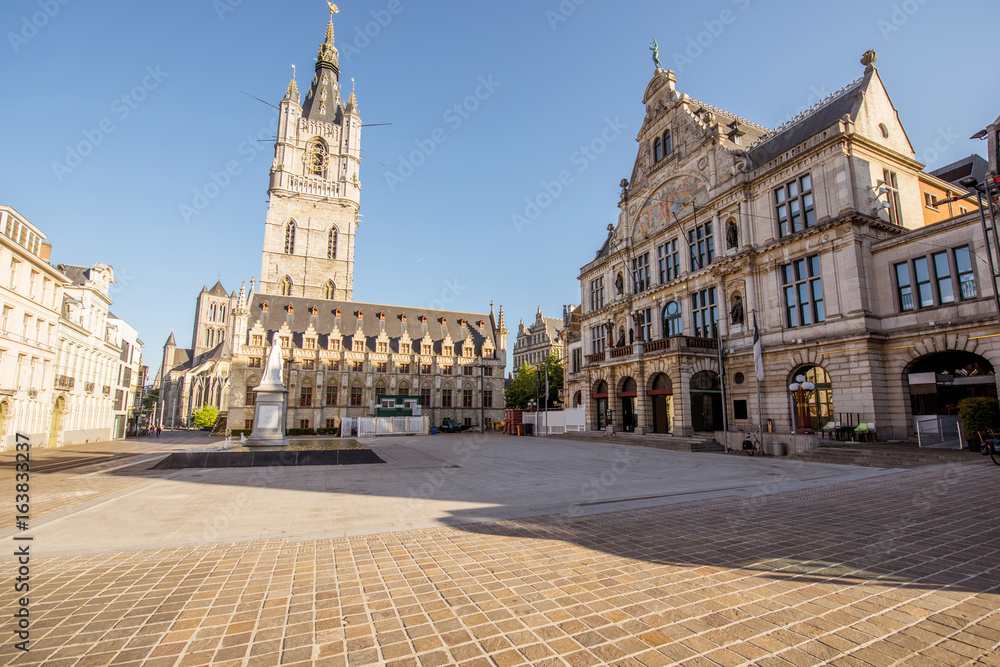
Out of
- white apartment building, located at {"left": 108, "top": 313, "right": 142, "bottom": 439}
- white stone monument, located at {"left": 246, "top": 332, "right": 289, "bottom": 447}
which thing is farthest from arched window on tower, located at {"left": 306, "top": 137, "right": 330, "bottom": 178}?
white stone monument, located at {"left": 246, "top": 332, "right": 289, "bottom": 447}

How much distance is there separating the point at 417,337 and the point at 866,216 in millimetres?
56873

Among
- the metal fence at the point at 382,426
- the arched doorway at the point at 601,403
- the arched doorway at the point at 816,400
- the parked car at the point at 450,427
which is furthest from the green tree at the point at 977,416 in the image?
the parked car at the point at 450,427

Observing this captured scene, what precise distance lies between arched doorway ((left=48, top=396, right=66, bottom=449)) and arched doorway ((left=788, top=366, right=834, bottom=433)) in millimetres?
47572

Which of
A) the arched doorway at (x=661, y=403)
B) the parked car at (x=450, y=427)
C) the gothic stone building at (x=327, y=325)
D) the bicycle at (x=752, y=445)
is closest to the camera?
the bicycle at (x=752, y=445)

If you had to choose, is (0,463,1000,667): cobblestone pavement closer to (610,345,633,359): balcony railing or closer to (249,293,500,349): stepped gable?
(610,345,633,359): balcony railing

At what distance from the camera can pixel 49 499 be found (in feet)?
31.9

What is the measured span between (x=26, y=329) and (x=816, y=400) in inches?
1827

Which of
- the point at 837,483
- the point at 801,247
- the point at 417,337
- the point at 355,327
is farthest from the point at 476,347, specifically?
Result: the point at 837,483

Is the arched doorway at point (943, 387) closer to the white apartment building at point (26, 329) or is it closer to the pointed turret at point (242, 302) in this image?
the white apartment building at point (26, 329)

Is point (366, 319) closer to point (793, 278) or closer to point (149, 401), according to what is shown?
point (793, 278)

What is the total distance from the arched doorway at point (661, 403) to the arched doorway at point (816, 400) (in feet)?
24.0

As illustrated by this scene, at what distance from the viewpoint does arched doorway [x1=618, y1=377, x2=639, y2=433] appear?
1394 inches

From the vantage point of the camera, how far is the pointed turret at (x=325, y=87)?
89.5 m

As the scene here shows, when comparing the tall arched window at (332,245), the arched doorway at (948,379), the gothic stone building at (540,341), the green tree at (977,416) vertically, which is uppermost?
the tall arched window at (332,245)
